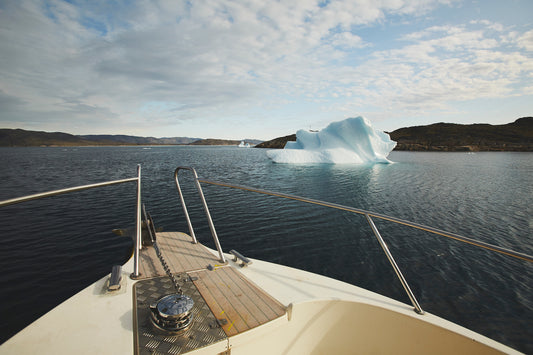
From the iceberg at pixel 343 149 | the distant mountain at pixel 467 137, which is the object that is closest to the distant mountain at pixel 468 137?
the distant mountain at pixel 467 137

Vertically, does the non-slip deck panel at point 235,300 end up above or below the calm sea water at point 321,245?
above

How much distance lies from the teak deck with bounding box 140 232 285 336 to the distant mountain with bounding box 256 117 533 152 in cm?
9019

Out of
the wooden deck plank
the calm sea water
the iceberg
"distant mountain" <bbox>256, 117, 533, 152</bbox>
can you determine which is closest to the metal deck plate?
the wooden deck plank

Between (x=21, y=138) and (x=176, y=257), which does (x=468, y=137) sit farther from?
(x=21, y=138)

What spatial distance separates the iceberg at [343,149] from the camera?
101 feet

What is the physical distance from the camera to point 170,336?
1.64m

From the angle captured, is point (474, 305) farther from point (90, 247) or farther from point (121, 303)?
point (90, 247)

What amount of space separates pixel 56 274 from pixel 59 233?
311 cm

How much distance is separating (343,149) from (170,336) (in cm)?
3343

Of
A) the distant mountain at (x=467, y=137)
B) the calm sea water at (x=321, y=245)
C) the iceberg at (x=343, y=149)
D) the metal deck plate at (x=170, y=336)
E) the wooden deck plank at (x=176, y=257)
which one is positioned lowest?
the calm sea water at (x=321, y=245)

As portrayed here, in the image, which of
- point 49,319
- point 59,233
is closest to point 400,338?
point 49,319

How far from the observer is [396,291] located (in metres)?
5.13

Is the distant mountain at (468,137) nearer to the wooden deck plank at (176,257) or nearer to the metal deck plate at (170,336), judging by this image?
the wooden deck plank at (176,257)

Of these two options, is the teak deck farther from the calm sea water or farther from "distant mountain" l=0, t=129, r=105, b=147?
"distant mountain" l=0, t=129, r=105, b=147
